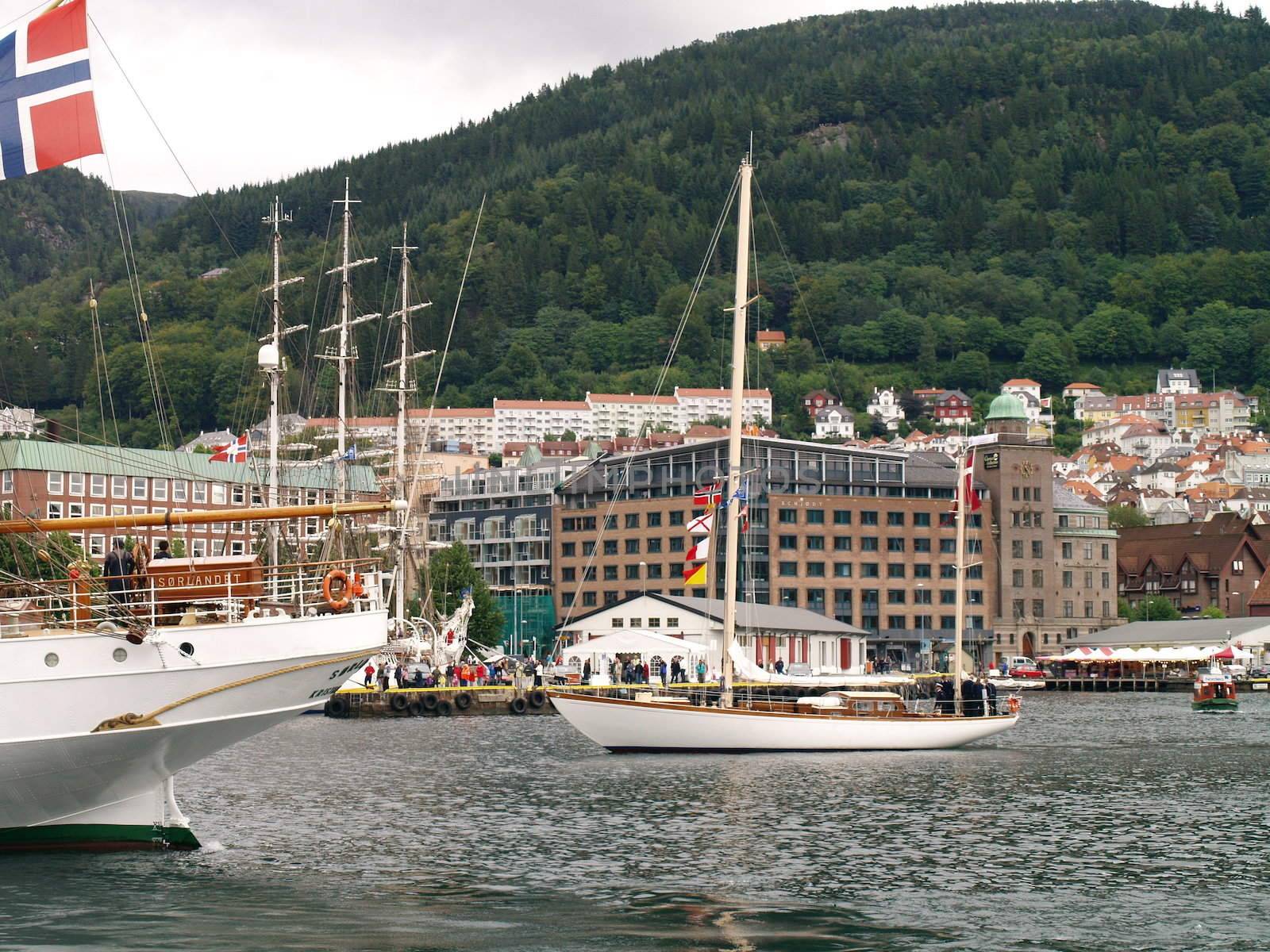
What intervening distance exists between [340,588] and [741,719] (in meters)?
24.4

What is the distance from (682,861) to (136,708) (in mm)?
10450

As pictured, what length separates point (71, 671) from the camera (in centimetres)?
3109

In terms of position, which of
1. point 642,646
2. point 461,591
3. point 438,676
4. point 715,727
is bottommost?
point 715,727

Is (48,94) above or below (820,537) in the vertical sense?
above

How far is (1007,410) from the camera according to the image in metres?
175

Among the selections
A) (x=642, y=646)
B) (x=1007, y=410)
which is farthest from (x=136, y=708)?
(x=1007, y=410)

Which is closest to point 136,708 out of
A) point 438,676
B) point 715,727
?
point 715,727

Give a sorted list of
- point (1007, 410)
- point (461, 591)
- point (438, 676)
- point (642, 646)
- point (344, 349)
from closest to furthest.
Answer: point (438, 676), point (344, 349), point (642, 646), point (461, 591), point (1007, 410)

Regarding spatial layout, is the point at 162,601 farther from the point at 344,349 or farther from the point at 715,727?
the point at 344,349

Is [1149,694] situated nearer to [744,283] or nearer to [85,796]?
[744,283]

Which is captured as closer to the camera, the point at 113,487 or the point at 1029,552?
the point at 113,487

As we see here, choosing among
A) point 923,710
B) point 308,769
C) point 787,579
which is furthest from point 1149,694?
point 308,769

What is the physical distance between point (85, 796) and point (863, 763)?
2871cm

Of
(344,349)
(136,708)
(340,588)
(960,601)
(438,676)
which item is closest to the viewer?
(136,708)
